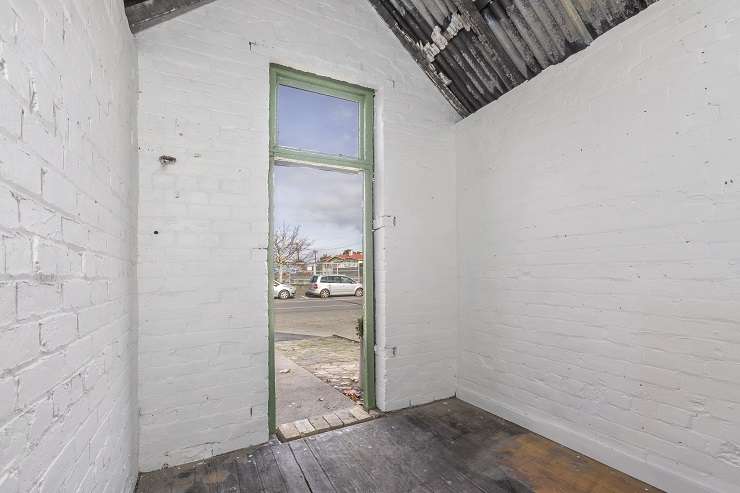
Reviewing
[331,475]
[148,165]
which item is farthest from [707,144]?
[148,165]

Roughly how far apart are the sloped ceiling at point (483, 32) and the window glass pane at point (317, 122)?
79 cm

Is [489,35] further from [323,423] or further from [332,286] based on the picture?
[332,286]

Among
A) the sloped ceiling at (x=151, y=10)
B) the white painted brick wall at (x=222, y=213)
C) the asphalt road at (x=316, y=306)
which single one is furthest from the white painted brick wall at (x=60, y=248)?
the asphalt road at (x=316, y=306)

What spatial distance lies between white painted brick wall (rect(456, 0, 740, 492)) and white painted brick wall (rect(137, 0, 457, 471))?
0.91m

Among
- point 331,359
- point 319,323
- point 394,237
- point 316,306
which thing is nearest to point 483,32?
point 394,237

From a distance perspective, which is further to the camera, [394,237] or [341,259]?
[341,259]

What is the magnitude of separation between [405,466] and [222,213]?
6.57ft

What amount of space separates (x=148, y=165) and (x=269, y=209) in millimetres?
791

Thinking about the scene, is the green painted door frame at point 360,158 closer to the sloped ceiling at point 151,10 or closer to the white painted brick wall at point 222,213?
the white painted brick wall at point 222,213

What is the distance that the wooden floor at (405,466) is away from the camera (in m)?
2.00

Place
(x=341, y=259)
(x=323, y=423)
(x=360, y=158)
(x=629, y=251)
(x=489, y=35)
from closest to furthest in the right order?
(x=629, y=251)
(x=489, y=35)
(x=323, y=423)
(x=360, y=158)
(x=341, y=259)

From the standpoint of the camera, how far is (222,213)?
7.90 feet

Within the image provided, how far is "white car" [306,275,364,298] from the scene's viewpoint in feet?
52.5

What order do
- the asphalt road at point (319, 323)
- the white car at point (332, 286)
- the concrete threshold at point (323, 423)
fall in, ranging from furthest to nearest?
the white car at point (332, 286) → the asphalt road at point (319, 323) → the concrete threshold at point (323, 423)
